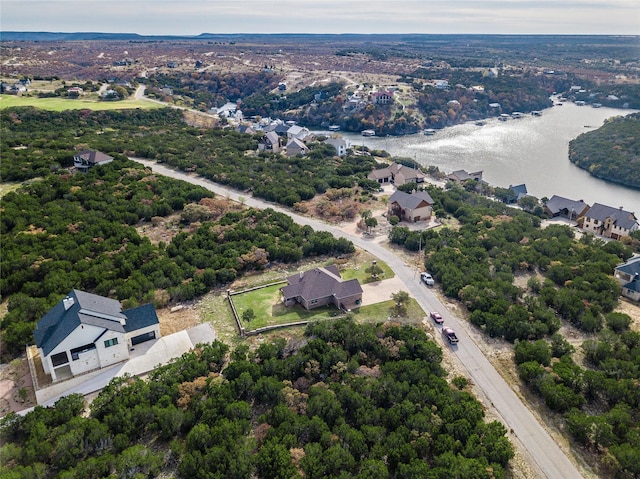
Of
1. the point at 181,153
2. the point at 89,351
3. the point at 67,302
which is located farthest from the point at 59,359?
the point at 181,153

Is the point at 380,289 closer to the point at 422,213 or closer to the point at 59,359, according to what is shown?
the point at 422,213

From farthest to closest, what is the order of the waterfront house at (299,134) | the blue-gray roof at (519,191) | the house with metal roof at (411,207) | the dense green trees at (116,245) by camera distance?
the waterfront house at (299,134)
the blue-gray roof at (519,191)
the house with metal roof at (411,207)
the dense green trees at (116,245)

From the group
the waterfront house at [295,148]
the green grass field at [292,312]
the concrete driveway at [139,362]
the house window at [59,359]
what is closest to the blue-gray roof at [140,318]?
the concrete driveway at [139,362]

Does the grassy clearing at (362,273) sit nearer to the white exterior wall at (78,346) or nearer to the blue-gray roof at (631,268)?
the blue-gray roof at (631,268)

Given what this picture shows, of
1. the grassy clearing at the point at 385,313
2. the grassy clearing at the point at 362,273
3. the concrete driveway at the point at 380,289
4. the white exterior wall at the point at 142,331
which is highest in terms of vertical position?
the white exterior wall at the point at 142,331

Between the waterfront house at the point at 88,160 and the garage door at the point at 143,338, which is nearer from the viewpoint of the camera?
the garage door at the point at 143,338

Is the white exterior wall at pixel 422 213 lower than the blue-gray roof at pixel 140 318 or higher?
lower

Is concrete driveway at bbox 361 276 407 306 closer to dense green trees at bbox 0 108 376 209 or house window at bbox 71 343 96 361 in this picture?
house window at bbox 71 343 96 361

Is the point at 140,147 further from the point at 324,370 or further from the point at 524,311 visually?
the point at 524,311

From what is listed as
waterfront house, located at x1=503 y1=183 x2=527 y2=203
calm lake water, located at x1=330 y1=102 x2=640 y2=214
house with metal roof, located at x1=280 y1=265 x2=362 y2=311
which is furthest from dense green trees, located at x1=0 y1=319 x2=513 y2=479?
calm lake water, located at x1=330 y1=102 x2=640 y2=214
